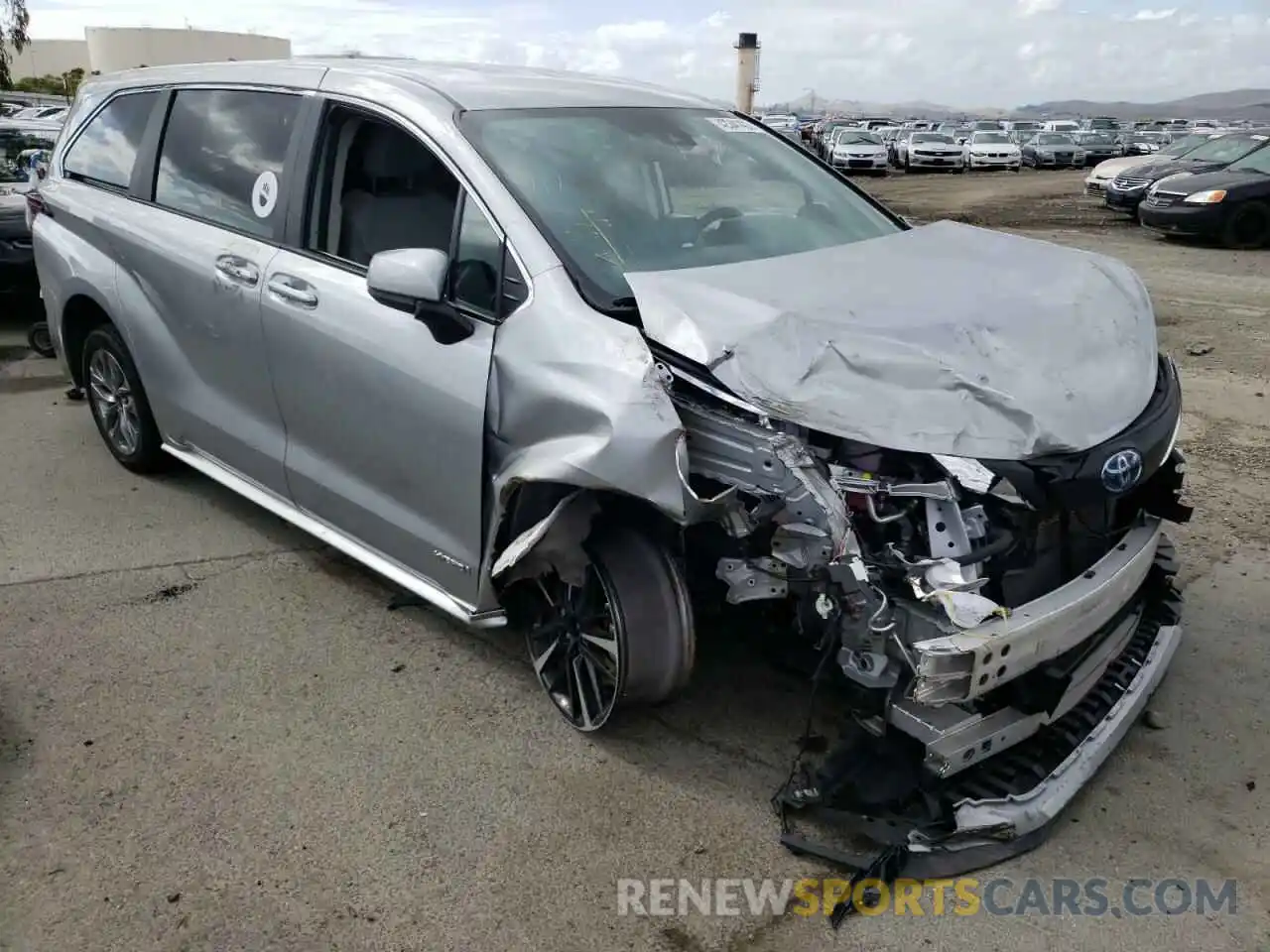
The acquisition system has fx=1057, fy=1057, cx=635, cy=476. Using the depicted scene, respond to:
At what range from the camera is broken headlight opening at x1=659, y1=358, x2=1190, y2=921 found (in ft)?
8.55

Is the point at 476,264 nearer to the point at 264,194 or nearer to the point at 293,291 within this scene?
the point at 293,291

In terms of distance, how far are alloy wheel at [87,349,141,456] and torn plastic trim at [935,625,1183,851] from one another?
4122mm

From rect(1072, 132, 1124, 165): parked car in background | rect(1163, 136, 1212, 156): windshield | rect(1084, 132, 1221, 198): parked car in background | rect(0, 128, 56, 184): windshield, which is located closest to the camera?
rect(0, 128, 56, 184): windshield

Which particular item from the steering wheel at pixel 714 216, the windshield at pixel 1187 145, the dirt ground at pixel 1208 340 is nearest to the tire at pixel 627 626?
the steering wheel at pixel 714 216

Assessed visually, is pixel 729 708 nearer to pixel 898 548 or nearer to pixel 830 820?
pixel 830 820

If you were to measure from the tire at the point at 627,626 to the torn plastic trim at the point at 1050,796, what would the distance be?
2.72 ft

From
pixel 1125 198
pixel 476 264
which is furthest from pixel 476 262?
pixel 1125 198

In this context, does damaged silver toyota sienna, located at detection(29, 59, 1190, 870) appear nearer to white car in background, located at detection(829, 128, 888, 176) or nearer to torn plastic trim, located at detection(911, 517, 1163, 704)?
torn plastic trim, located at detection(911, 517, 1163, 704)

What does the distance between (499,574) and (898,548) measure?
1.19 m

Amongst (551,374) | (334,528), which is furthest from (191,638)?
(551,374)

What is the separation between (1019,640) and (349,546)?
91.2 inches

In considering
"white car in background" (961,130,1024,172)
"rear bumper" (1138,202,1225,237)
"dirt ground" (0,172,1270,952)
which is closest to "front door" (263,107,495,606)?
"dirt ground" (0,172,1270,952)

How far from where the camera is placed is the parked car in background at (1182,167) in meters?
16.3

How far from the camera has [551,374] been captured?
9.59ft
